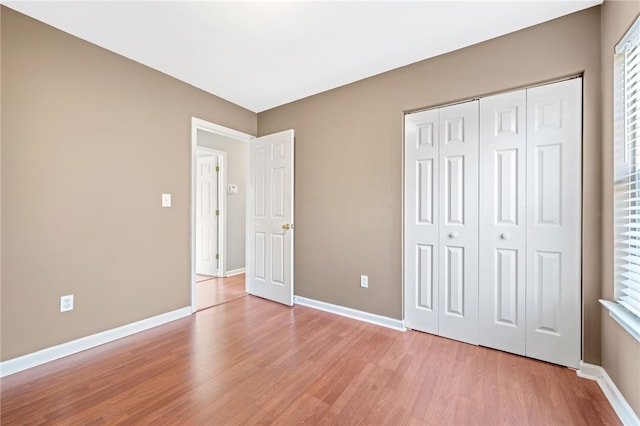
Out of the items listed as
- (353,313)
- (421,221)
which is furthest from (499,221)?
(353,313)

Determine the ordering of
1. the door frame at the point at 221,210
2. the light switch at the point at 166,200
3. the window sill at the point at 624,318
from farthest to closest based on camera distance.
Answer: the door frame at the point at 221,210 → the light switch at the point at 166,200 → the window sill at the point at 624,318

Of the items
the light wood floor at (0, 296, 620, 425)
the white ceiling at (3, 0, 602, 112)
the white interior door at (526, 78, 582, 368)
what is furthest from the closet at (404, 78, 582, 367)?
the white ceiling at (3, 0, 602, 112)

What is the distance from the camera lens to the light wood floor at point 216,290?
3.38 metres

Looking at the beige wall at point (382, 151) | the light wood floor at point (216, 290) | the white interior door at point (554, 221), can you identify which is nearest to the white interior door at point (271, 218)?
the beige wall at point (382, 151)

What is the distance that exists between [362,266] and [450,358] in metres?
1.11

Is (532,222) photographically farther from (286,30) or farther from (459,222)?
(286,30)

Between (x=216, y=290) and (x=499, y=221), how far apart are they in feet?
11.7

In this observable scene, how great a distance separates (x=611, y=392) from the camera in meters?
1.60

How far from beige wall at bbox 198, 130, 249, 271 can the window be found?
4.34 m

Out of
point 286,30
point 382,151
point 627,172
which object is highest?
point 286,30

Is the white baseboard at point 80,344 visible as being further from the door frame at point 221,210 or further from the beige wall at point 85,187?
the door frame at point 221,210

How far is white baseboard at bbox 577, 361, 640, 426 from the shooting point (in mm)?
1405

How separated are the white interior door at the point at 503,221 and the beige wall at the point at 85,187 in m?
2.92

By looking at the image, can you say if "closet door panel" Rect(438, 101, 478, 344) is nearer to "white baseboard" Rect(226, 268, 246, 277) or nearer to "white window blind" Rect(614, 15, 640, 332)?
"white window blind" Rect(614, 15, 640, 332)
